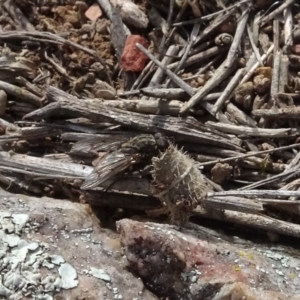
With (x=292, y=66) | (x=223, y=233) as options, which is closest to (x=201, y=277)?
(x=223, y=233)

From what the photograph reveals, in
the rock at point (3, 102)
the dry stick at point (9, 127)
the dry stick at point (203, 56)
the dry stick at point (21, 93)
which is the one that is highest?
the dry stick at point (203, 56)

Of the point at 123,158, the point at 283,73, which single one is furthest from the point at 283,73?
the point at 123,158

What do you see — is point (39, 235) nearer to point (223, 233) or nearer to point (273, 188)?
point (223, 233)

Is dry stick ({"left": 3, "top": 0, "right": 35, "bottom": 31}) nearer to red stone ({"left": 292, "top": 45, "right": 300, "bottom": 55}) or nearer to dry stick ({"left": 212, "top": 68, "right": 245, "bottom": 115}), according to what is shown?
dry stick ({"left": 212, "top": 68, "right": 245, "bottom": 115})

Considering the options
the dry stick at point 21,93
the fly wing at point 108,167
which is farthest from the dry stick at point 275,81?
the dry stick at point 21,93

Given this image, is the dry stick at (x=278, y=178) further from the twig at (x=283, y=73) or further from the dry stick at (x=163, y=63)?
the dry stick at (x=163, y=63)

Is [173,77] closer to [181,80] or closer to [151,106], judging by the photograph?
[181,80]
